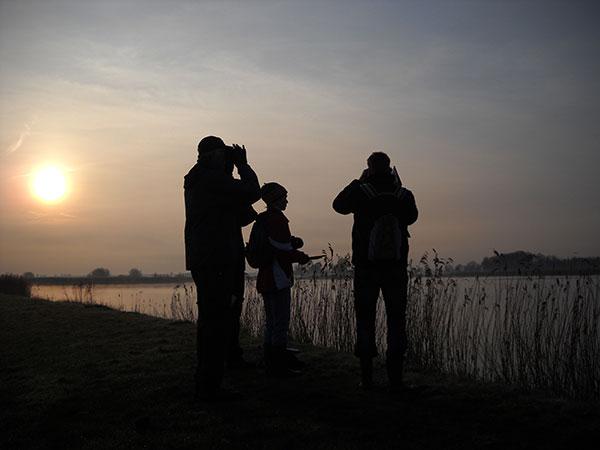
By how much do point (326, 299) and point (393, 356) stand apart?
4.01 meters

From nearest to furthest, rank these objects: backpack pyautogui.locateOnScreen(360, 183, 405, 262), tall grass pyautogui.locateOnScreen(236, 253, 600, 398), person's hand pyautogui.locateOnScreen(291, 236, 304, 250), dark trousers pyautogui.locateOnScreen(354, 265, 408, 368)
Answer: backpack pyautogui.locateOnScreen(360, 183, 405, 262) → dark trousers pyautogui.locateOnScreen(354, 265, 408, 368) → person's hand pyautogui.locateOnScreen(291, 236, 304, 250) → tall grass pyautogui.locateOnScreen(236, 253, 600, 398)

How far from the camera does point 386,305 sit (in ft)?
15.6

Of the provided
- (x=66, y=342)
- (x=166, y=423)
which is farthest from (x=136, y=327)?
(x=166, y=423)

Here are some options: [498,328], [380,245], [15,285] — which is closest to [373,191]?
[380,245]

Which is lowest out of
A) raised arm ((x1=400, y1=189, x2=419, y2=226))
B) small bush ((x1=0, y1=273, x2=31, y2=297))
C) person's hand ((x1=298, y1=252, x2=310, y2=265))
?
small bush ((x1=0, y1=273, x2=31, y2=297))

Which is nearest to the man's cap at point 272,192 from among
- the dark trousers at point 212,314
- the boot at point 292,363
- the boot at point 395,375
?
the dark trousers at point 212,314

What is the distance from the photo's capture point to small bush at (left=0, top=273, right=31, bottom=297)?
25.6m

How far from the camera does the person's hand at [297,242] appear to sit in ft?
18.0

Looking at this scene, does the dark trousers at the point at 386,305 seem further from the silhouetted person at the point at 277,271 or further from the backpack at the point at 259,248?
the backpack at the point at 259,248

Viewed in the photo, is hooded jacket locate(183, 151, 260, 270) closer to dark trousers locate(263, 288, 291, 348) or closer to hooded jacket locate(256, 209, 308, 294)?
hooded jacket locate(256, 209, 308, 294)

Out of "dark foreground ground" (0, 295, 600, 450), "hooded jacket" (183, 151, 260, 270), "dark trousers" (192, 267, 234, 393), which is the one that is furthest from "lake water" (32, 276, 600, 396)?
"hooded jacket" (183, 151, 260, 270)

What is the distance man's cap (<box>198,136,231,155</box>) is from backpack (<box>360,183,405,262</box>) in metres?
1.49

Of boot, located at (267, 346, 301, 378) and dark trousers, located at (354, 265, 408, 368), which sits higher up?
dark trousers, located at (354, 265, 408, 368)

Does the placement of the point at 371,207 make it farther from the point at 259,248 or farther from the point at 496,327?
the point at 496,327
